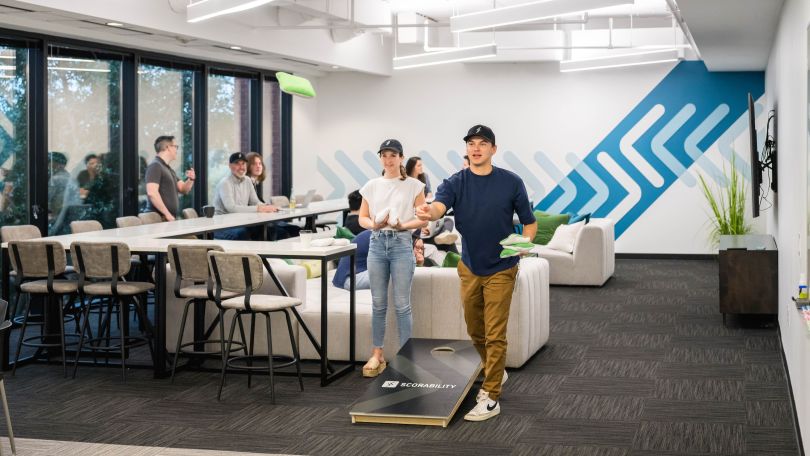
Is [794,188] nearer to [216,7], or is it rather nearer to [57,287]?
[216,7]

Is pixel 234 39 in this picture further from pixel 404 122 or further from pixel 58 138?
pixel 404 122

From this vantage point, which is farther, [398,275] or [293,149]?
[293,149]

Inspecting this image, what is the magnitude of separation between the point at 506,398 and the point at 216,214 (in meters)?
4.81

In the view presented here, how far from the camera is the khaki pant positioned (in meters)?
5.42

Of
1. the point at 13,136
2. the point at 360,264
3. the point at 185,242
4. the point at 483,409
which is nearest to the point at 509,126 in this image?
the point at 13,136

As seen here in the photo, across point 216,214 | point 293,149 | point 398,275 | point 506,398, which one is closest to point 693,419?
point 506,398

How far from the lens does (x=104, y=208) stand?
9984mm

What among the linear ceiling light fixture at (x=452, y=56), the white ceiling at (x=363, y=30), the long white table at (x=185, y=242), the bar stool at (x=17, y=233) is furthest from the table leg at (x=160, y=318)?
the linear ceiling light fixture at (x=452, y=56)

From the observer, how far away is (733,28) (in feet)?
28.2

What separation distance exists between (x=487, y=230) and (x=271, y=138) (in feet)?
27.8

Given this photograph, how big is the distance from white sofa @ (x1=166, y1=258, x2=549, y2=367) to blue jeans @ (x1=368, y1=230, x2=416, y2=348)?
30 centimetres

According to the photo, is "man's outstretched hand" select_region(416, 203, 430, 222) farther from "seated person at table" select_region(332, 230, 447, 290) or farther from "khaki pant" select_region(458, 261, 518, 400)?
"seated person at table" select_region(332, 230, 447, 290)

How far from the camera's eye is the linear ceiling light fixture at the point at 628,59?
11.7m

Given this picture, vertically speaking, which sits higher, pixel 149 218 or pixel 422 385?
pixel 149 218
